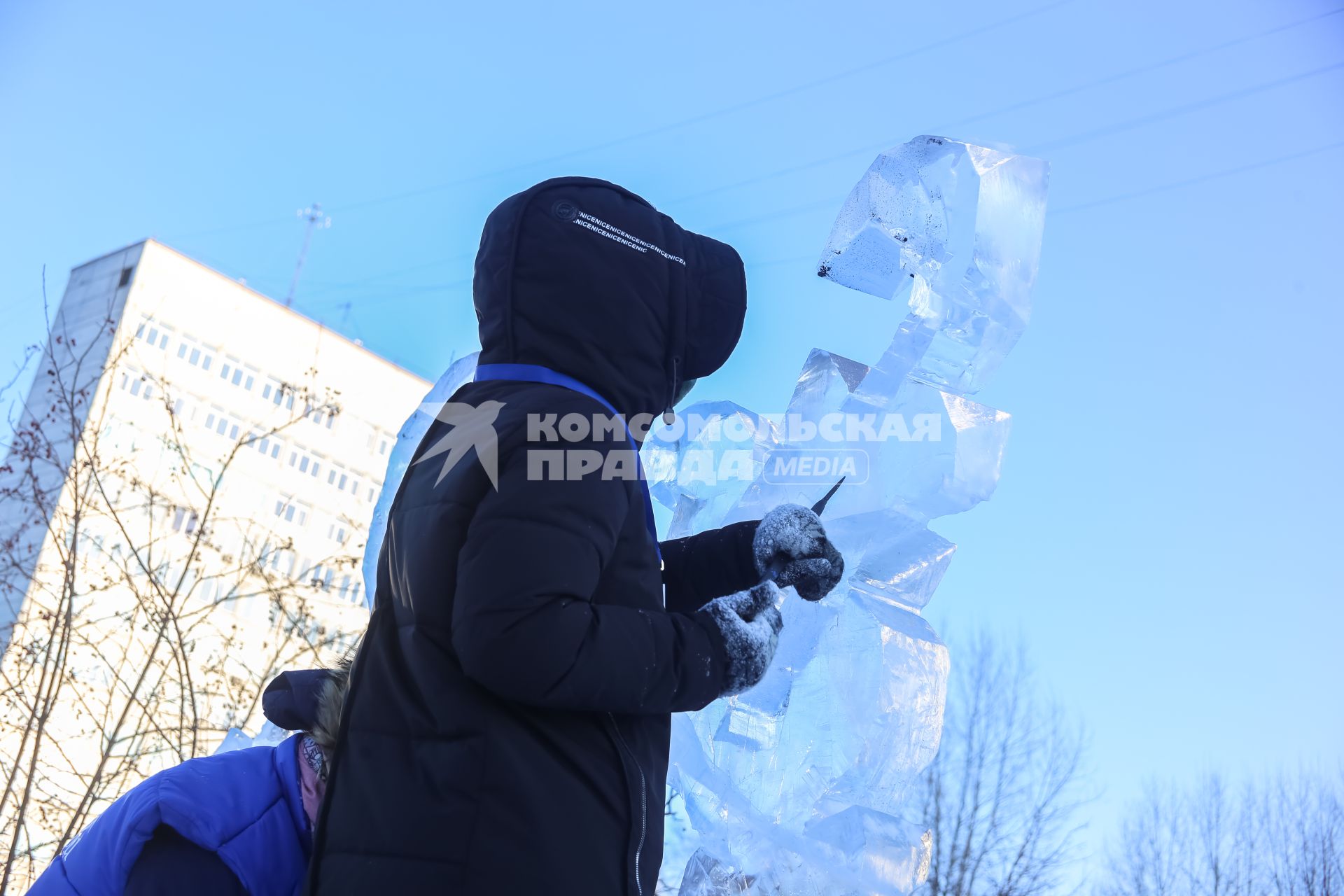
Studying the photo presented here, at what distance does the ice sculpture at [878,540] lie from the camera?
1947 mm

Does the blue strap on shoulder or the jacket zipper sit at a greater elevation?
the blue strap on shoulder

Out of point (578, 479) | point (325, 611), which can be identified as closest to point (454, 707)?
point (578, 479)

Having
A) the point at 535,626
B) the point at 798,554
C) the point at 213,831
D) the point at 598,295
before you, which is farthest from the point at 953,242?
the point at 213,831

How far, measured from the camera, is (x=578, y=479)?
1216 millimetres

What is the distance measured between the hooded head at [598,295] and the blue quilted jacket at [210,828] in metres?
0.68

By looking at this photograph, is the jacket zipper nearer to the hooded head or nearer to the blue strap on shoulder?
the blue strap on shoulder

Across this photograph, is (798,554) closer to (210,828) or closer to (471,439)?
(471,439)

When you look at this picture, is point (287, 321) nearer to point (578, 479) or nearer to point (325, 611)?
point (325, 611)

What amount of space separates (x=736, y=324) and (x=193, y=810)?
977 mm

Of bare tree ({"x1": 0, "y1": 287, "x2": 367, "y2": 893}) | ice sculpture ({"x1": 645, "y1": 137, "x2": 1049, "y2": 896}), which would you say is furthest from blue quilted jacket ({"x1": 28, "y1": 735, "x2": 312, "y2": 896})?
bare tree ({"x1": 0, "y1": 287, "x2": 367, "y2": 893})

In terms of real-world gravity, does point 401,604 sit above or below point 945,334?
below

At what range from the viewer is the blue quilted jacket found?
4.72 ft

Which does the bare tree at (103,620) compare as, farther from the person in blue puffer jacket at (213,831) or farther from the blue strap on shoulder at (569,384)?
the blue strap on shoulder at (569,384)

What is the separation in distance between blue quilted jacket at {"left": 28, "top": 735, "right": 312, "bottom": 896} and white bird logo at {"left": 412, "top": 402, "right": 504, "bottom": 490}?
1.74ft
